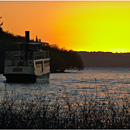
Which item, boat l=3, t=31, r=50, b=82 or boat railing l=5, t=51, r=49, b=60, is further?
boat railing l=5, t=51, r=49, b=60

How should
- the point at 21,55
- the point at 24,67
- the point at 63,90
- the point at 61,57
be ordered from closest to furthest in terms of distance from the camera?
the point at 63,90 < the point at 24,67 < the point at 21,55 < the point at 61,57

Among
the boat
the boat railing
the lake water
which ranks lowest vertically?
the lake water

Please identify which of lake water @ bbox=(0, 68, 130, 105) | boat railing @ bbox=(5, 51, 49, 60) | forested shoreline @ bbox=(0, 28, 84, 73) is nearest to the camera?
lake water @ bbox=(0, 68, 130, 105)

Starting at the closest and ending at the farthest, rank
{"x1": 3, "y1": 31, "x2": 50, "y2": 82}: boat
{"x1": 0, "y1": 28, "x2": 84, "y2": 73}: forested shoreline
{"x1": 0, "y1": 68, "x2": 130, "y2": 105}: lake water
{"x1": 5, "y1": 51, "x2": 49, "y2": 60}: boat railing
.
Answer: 1. {"x1": 0, "y1": 68, "x2": 130, "y2": 105}: lake water
2. {"x1": 3, "y1": 31, "x2": 50, "y2": 82}: boat
3. {"x1": 5, "y1": 51, "x2": 49, "y2": 60}: boat railing
4. {"x1": 0, "y1": 28, "x2": 84, "y2": 73}: forested shoreline

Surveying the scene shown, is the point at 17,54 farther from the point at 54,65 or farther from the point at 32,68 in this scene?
the point at 54,65

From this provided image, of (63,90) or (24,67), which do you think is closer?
(63,90)

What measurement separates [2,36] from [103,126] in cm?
14620

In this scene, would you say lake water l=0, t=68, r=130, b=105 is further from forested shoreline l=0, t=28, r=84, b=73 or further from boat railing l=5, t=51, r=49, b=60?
forested shoreline l=0, t=28, r=84, b=73

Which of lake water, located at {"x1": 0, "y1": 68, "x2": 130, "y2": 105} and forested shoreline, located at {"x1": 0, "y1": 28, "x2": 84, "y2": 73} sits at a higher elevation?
forested shoreline, located at {"x1": 0, "y1": 28, "x2": 84, "y2": 73}

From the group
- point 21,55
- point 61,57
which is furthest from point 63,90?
point 61,57

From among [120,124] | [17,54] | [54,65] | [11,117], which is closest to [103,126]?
[120,124]

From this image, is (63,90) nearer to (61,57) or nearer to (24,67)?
(24,67)

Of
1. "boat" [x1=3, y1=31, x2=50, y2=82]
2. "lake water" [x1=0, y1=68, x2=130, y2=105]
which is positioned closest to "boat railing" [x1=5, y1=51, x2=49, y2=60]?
"boat" [x1=3, y1=31, x2=50, y2=82]

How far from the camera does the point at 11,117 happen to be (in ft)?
53.6
